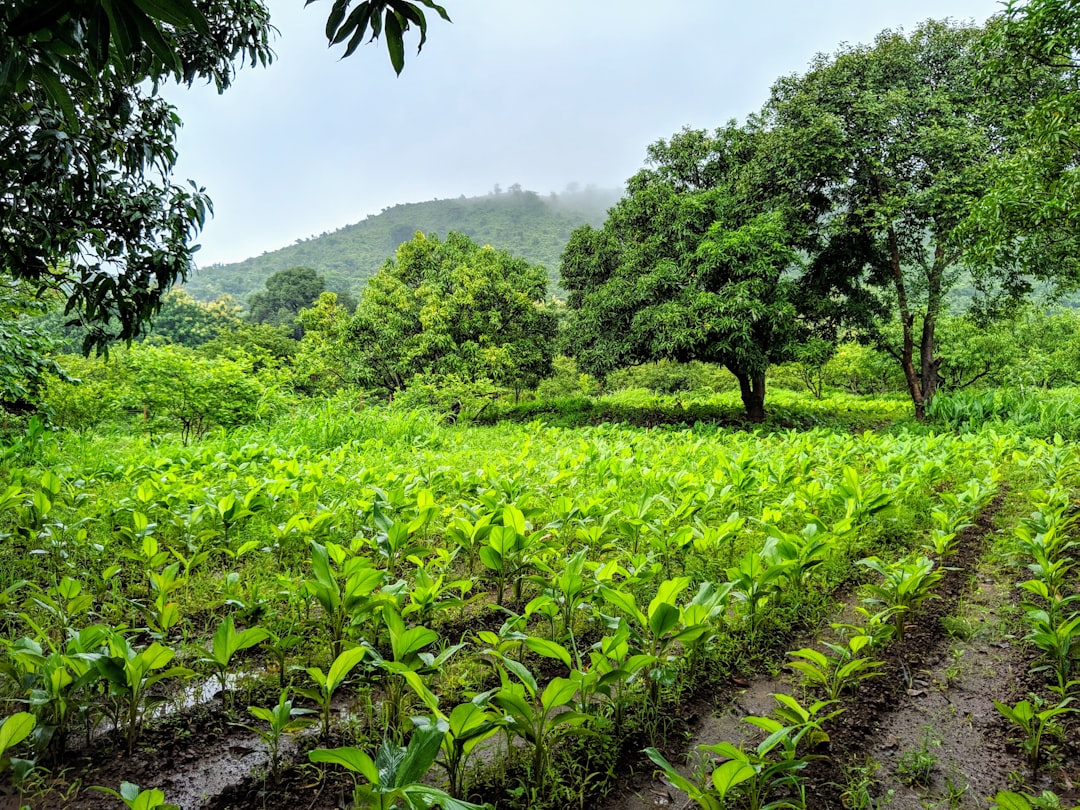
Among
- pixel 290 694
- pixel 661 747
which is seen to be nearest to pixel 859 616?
pixel 661 747

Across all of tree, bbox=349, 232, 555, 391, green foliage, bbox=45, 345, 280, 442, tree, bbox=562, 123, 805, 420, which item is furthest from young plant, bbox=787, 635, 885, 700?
tree, bbox=349, 232, 555, 391

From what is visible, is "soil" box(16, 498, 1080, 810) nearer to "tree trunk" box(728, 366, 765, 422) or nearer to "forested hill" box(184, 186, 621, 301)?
"tree trunk" box(728, 366, 765, 422)

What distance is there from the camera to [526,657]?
6.12 feet

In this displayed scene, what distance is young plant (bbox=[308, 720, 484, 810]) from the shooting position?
935mm

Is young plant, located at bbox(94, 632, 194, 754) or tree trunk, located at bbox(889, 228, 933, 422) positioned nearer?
young plant, located at bbox(94, 632, 194, 754)

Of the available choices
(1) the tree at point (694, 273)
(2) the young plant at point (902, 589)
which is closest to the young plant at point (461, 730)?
(2) the young plant at point (902, 589)

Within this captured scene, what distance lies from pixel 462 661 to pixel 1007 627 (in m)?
2.11

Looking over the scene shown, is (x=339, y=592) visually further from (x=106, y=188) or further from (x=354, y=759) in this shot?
(x=106, y=188)

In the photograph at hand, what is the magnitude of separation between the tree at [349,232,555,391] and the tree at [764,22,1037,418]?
8.32 meters

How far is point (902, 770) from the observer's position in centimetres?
138

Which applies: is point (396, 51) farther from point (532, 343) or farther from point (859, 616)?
point (532, 343)

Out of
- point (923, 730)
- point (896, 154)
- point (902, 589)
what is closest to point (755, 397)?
point (896, 154)

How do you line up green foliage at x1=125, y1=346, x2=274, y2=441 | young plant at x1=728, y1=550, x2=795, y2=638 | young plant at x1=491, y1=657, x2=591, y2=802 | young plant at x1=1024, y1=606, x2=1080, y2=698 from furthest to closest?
green foliage at x1=125, y1=346, x2=274, y2=441
young plant at x1=728, y1=550, x2=795, y2=638
young plant at x1=1024, y1=606, x2=1080, y2=698
young plant at x1=491, y1=657, x2=591, y2=802

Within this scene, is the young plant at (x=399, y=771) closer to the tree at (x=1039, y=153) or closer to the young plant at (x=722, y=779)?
the young plant at (x=722, y=779)
